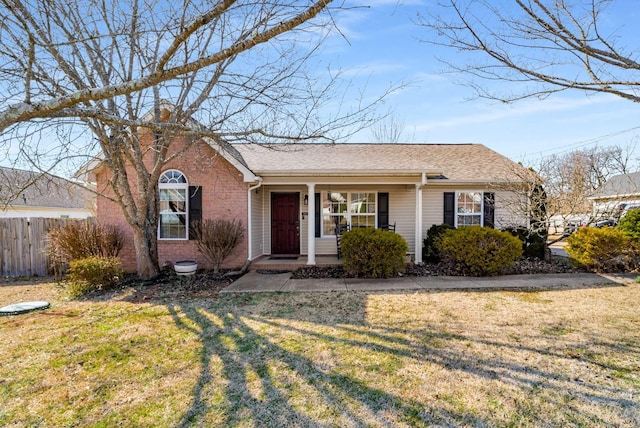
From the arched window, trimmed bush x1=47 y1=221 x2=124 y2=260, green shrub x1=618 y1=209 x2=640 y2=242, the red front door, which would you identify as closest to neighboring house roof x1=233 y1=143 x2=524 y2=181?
the red front door

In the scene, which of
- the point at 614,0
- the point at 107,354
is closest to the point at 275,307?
the point at 107,354

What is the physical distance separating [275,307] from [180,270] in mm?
4146

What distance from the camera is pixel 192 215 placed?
33.6 feet

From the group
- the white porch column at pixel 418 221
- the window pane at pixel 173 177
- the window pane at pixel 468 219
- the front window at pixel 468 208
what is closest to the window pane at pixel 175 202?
the window pane at pixel 173 177

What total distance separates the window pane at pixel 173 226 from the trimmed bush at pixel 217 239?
0.69 metres

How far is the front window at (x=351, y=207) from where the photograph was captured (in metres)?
12.0

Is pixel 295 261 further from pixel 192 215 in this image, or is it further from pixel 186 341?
pixel 186 341

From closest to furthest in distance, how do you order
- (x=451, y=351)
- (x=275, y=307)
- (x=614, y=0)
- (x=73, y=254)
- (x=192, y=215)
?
(x=451, y=351)
(x=614, y=0)
(x=275, y=307)
(x=73, y=254)
(x=192, y=215)

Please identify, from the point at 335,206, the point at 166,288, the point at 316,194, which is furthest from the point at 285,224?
the point at 166,288

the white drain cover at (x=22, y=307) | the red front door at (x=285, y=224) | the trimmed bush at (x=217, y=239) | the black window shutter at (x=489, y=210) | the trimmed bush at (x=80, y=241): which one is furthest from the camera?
the red front door at (x=285, y=224)

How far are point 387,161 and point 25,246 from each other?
37.0 ft

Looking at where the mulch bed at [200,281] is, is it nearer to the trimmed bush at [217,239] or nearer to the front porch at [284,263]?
the front porch at [284,263]

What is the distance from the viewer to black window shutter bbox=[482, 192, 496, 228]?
1184 centimetres

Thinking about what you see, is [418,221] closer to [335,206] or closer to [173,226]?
[335,206]
